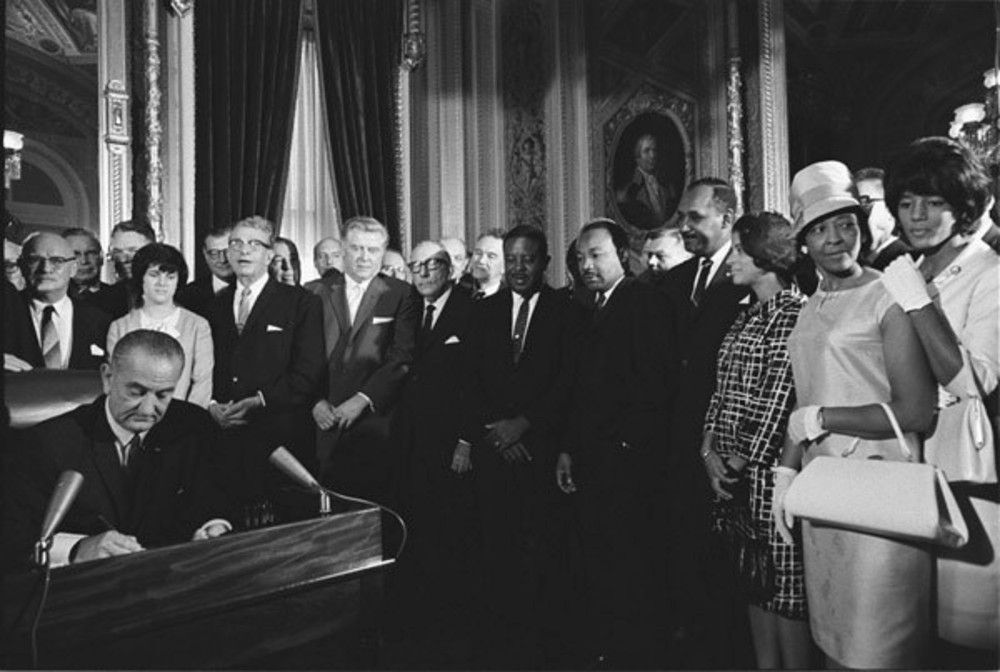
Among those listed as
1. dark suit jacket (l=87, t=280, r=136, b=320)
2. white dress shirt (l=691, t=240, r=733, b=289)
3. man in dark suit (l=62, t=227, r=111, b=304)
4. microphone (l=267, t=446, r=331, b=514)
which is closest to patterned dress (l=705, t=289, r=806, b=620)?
white dress shirt (l=691, t=240, r=733, b=289)

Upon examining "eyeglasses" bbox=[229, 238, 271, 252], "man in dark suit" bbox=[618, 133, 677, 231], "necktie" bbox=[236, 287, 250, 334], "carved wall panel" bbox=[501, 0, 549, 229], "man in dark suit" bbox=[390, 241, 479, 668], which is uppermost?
"carved wall panel" bbox=[501, 0, 549, 229]

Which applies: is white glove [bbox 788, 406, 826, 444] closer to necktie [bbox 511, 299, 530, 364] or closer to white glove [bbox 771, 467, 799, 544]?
white glove [bbox 771, 467, 799, 544]

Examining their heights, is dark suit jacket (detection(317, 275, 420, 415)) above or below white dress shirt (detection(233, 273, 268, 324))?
below

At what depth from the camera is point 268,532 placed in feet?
6.13

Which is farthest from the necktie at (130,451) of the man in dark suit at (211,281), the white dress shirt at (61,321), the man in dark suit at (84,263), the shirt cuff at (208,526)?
the man in dark suit at (84,263)

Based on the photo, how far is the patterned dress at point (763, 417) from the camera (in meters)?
2.48

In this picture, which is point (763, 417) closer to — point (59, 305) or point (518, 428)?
point (518, 428)

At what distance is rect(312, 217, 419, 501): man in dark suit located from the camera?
3.99 metres

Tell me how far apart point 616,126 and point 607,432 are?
5.55m

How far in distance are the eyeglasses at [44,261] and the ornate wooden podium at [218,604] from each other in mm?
2220

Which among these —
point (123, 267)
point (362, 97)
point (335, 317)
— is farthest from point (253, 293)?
point (362, 97)

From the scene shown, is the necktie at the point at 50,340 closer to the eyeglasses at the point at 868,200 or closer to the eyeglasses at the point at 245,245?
the eyeglasses at the point at 245,245

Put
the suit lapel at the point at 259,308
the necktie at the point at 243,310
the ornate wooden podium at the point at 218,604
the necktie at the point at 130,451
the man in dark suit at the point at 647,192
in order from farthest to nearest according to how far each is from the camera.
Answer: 1. the man in dark suit at the point at 647,192
2. the necktie at the point at 243,310
3. the suit lapel at the point at 259,308
4. the necktie at the point at 130,451
5. the ornate wooden podium at the point at 218,604

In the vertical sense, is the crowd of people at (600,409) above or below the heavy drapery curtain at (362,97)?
below
